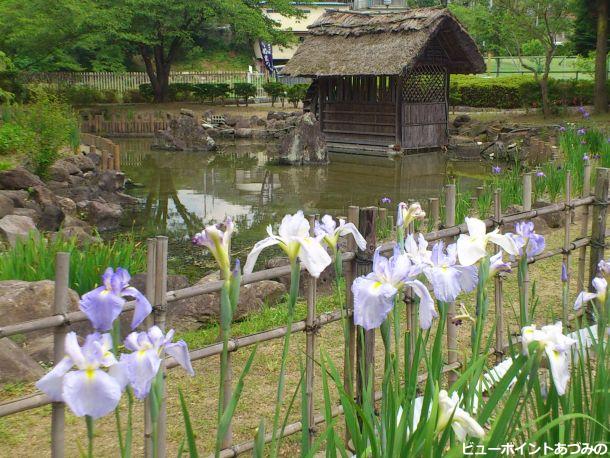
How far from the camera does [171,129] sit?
18469 mm

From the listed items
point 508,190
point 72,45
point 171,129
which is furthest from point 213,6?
point 508,190

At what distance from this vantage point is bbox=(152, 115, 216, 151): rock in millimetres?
18062

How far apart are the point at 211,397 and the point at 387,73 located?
13.5 m

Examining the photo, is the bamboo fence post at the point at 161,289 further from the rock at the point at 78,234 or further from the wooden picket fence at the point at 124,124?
the wooden picket fence at the point at 124,124

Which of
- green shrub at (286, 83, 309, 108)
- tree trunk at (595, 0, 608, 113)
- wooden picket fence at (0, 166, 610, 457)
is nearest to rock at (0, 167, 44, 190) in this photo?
wooden picket fence at (0, 166, 610, 457)

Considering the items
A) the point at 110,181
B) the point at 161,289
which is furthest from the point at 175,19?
the point at 161,289

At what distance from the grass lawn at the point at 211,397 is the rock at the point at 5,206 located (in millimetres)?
4083

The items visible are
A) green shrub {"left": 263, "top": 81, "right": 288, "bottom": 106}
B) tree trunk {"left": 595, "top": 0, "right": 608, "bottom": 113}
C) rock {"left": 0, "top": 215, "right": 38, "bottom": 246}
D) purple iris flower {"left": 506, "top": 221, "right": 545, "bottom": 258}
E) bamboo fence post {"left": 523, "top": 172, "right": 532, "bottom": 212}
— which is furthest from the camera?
green shrub {"left": 263, "top": 81, "right": 288, "bottom": 106}

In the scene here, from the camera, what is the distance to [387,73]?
16.5m

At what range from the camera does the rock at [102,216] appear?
943 cm

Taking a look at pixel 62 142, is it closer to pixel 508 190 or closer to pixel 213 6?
pixel 508 190

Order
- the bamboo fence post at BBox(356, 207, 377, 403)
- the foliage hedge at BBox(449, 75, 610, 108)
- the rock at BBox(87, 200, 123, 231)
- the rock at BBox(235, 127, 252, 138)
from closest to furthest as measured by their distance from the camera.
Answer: the bamboo fence post at BBox(356, 207, 377, 403) < the rock at BBox(87, 200, 123, 231) < the rock at BBox(235, 127, 252, 138) < the foliage hedge at BBox(449, 75, 610, 108)

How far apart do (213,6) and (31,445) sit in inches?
829

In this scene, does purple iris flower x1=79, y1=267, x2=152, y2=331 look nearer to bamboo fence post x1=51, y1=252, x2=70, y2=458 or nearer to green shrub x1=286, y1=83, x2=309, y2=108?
bamboo fence post x1=51, y1=252, x2=70, y2=458
